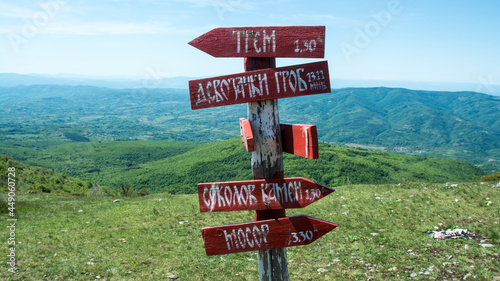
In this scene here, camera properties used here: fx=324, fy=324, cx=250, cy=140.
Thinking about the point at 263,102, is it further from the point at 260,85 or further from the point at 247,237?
the point at 247,237

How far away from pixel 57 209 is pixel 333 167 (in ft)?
177

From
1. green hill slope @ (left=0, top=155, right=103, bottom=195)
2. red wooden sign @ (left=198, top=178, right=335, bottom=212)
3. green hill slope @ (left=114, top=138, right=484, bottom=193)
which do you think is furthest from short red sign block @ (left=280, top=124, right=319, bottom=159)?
green hill slope @ (left=114, top=138, right=484, bottom=193)

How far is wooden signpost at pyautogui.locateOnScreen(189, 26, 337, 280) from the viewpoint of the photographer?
11.5 ft

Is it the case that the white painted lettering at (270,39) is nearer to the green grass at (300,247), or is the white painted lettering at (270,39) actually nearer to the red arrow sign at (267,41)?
the red arrow sign at (267,41)

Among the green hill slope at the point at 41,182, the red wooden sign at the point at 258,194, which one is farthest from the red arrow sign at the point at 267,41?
the green hill slope at the point at 41,182

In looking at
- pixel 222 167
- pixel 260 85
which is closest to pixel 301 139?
pixel 260 85

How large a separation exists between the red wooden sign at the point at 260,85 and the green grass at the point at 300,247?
4644mm

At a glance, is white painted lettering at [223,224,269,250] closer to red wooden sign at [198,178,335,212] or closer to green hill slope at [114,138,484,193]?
red wooden sign at [198,178,335,212]

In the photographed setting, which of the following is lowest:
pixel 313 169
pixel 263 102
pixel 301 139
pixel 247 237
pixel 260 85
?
pixel 313 169

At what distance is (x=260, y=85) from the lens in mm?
3514

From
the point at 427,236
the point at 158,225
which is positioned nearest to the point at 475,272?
the point at 427,236

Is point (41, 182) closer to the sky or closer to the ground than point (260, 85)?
closer to the ground

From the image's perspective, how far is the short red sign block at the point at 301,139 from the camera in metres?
3.25

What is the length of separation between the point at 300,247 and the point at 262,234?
551 centimetres
